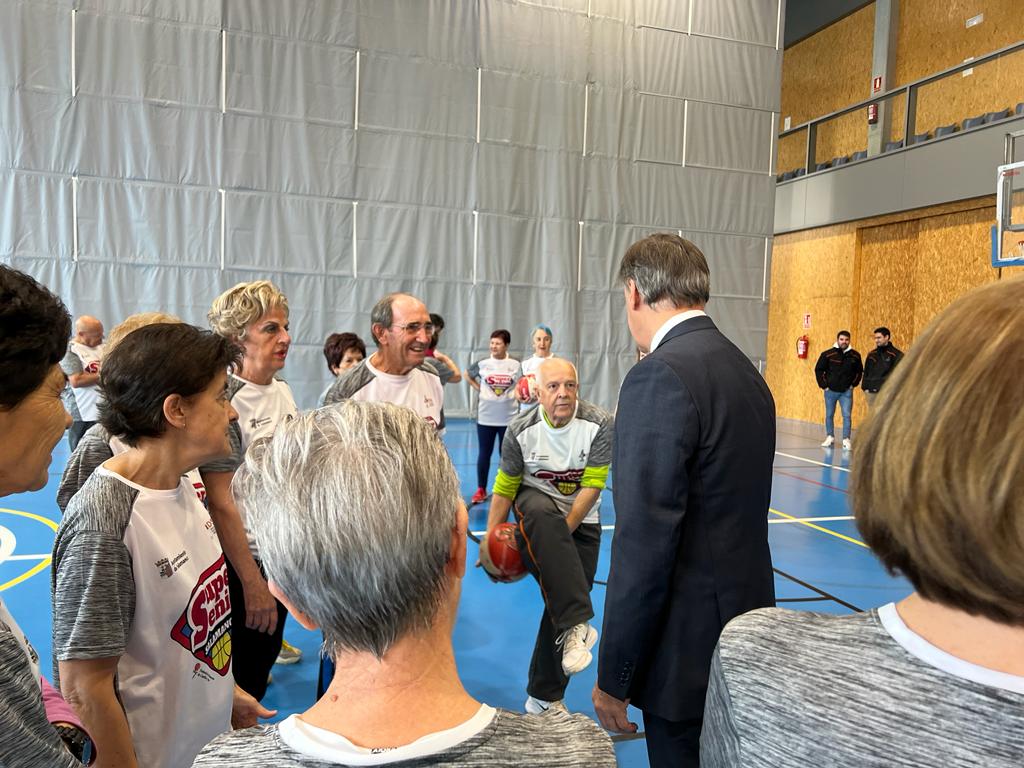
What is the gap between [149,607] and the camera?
5.81ft

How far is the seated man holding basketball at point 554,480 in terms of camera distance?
11.4 feet

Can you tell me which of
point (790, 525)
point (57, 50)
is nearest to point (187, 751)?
point (790, 525)

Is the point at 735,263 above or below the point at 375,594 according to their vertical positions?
above

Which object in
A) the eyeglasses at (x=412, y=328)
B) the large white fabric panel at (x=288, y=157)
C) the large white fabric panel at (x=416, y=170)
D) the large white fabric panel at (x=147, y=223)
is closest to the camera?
the eyeglasses at (x=412, y=328)

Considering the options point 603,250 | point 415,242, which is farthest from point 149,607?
point 603,250

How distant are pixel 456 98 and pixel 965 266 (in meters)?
9.70

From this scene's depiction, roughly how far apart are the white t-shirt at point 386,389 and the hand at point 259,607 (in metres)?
1.23

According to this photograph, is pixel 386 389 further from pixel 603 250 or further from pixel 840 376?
pixel 603 250

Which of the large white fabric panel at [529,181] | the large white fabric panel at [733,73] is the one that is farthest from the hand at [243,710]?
the large white fabric panel at [733,73]

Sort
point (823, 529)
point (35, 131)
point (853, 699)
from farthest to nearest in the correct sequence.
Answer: point (35, 131) < point (823, 529) < point (853, 699)

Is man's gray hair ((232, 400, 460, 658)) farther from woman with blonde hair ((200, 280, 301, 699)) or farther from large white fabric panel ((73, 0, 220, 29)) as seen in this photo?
large white fabric panel ((73, 0, 220, 29))

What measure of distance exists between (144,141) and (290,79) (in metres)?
2.75

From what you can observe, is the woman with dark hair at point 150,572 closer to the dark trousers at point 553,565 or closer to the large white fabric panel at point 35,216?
the dark trousers at point 553,565

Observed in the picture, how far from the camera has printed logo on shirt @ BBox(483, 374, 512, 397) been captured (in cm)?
841
